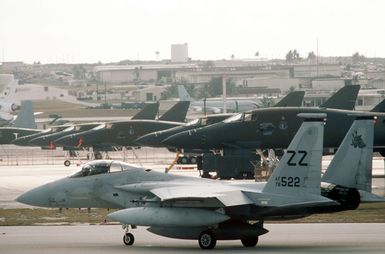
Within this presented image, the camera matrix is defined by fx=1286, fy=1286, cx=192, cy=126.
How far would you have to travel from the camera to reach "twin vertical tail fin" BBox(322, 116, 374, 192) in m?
32.8

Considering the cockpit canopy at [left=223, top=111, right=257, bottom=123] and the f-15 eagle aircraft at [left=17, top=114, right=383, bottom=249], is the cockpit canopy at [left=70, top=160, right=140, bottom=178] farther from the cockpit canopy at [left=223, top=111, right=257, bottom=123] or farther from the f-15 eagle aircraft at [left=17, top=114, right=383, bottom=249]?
the cockpit canopy at [left=223, top=111, right=257, bottom=123]

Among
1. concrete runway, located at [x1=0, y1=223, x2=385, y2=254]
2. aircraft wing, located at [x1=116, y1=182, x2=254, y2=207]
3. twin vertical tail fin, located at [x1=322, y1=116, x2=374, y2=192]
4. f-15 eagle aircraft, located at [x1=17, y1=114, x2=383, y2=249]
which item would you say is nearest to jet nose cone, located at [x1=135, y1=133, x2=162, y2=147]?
concrete runway, located at [x1=0, y1=223, x2=385, y2=254]

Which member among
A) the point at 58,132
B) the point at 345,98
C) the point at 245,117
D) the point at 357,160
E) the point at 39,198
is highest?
the point at 357,160

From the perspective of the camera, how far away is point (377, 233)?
34.8 meters

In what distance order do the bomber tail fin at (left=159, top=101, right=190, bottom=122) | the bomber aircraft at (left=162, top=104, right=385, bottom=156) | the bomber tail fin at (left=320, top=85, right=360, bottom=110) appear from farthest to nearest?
the bomber tail fin at (left=159, top=101, right=190, bottom=122)
the bomber tail fin at (left=320, top=85, right=360, bottom=110)
the bomber aircraft at (left=162, top=104, right=385, bottom=156)

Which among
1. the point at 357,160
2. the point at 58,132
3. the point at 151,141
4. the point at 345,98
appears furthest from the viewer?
the point at 58,132

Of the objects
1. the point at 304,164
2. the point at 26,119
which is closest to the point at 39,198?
the point at 304,164

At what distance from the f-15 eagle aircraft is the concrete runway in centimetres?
64

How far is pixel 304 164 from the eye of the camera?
3136 cm

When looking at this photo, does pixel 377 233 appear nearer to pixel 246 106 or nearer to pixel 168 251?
pixel 168 251

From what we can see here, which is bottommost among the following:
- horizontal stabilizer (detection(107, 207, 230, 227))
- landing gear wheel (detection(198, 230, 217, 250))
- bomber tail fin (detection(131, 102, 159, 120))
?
bomber tail fin (detection(131, 102, 159, 120))

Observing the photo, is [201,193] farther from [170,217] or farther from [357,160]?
[357,160]

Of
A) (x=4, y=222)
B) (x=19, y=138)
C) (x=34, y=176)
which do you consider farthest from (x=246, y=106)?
(x=4, y=222)

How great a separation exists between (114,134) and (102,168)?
41845 mm
